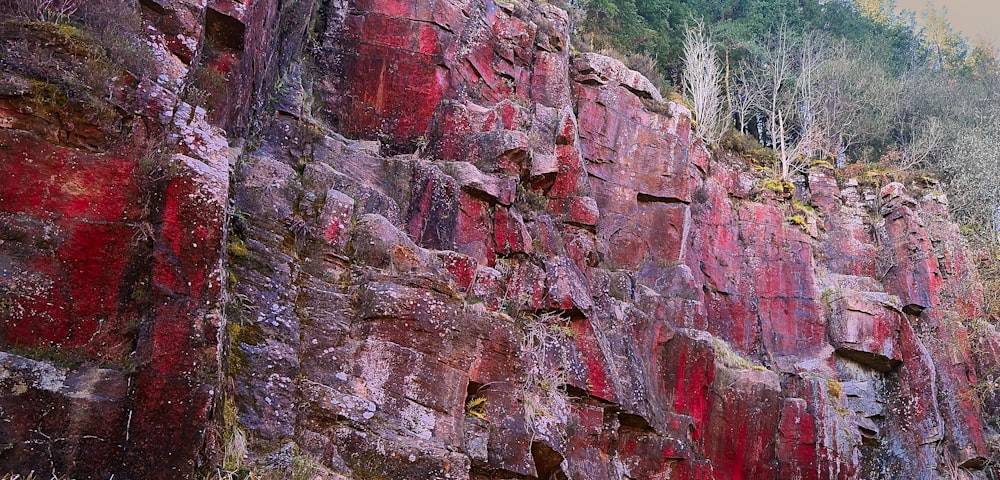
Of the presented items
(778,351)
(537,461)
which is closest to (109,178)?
(537,461)

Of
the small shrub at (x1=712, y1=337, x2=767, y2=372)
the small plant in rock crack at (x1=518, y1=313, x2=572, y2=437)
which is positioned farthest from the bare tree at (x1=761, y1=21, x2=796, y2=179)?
the small plant in rock crack at (x1=518, y1=313, x2=572, y2=437)

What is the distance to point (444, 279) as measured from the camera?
10961 millimetres

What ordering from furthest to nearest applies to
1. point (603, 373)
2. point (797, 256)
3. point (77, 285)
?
point (797, 256), point (603, 373), point (77, 285)

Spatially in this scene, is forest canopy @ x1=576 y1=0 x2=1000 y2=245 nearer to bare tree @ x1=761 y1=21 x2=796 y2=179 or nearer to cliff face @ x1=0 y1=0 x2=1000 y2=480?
bare tree @ x1=761 y1=21 x2=796 y2=179

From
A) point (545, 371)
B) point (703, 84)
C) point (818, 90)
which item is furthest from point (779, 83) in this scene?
point (545, 371)

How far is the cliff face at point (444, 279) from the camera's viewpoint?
7078 millimetres

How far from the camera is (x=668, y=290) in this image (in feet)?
62.5

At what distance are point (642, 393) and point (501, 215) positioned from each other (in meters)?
4.38

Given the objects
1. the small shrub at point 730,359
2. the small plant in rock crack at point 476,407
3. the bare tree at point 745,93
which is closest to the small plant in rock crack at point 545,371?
the small plant in rock crack at point 476,407

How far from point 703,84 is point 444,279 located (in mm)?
19981

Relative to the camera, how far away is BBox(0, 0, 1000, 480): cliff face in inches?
279

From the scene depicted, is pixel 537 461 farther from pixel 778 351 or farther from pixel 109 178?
pixel 778 351

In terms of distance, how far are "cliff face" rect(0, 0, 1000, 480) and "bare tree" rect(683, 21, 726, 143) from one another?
4.35 feet

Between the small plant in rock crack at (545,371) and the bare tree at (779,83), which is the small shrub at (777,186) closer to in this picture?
the bare tree at (779,83)
